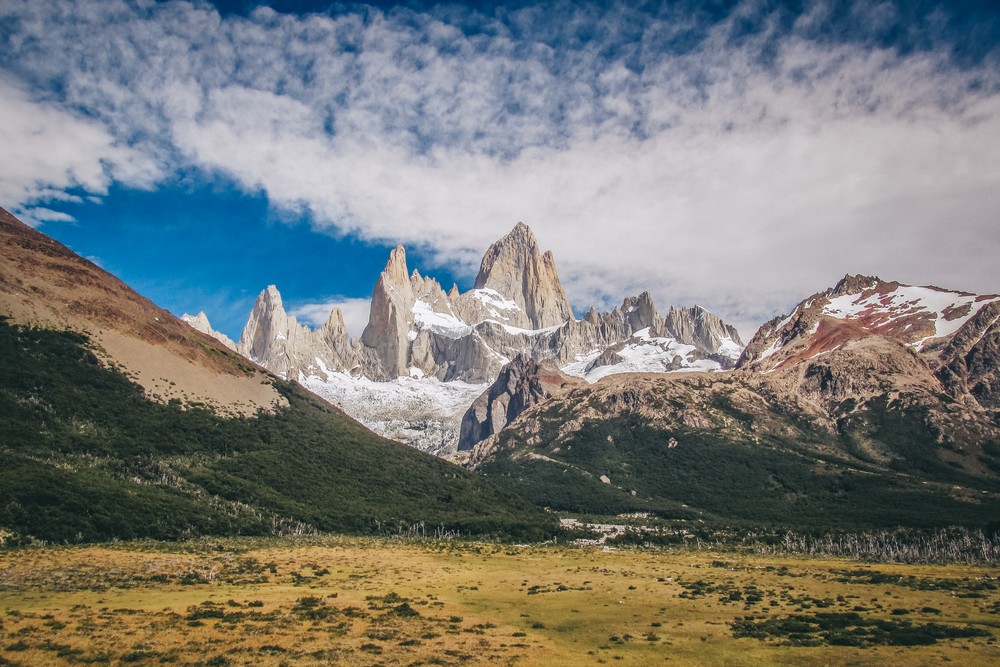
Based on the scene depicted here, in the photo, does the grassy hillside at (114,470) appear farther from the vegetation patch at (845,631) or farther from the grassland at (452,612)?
the vegetation patch at (845,631)

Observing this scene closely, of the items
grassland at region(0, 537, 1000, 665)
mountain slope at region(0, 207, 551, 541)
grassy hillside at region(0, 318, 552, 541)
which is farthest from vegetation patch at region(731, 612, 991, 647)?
mountain slope at region(0, 207, 551, 541)

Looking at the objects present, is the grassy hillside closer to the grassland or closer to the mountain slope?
A: the mountain slope

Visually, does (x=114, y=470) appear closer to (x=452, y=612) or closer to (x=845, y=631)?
(x=452, y=612)

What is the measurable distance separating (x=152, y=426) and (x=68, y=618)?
5771 inches

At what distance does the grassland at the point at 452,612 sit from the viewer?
158 ft

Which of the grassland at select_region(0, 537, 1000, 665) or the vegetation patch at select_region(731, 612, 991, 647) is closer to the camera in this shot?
the grassland at select_region(0, 537, 1000, 665)

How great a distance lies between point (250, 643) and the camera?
49.3 meters

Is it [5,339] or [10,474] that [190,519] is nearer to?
[10,474]

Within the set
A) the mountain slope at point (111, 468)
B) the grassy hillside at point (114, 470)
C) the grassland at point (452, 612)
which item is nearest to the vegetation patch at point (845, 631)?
the grassland at point (452, 612)

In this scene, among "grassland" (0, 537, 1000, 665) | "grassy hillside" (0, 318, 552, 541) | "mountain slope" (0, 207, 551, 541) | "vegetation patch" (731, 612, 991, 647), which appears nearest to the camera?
"grassland" (0, 537, 1000, 665)

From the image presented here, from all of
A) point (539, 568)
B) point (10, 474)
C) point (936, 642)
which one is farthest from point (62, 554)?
point (936, 642)

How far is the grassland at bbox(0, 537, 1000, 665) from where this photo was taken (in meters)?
48.0

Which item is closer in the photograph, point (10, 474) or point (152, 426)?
point (10, 474)

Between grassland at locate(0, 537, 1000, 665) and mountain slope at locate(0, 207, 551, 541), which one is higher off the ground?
mountain slope at locate(0, 207, 551, 541)
